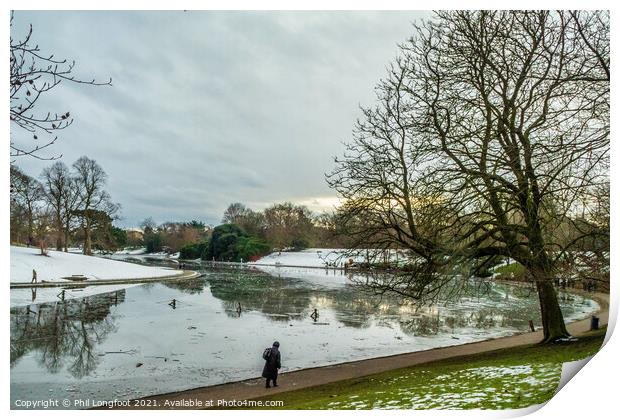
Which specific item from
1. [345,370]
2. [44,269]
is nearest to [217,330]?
[345,370]

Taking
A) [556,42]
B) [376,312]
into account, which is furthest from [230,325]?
[556,42]

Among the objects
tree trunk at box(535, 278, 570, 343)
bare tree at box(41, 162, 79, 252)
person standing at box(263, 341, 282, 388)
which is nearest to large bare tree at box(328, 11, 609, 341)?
tree trunk at box(535, 278, 570, 343)

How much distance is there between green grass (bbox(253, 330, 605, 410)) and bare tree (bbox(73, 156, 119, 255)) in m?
4.16

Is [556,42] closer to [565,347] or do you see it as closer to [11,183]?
[565,347]

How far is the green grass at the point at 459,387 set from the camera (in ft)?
15.9

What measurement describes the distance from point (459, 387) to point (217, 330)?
5.34 m

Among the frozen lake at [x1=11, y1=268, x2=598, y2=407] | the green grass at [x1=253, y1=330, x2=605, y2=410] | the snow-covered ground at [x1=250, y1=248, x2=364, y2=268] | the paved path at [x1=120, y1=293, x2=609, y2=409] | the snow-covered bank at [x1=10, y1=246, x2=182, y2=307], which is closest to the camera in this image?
the green grass at [x1=253, y1=330, x2=605, y2=410]

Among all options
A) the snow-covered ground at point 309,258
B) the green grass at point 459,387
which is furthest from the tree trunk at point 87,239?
the green grass at point 459,387

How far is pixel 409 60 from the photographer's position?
7.26 m

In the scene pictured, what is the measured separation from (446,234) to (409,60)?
3207 mm

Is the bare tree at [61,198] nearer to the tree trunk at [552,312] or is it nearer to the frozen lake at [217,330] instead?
the frozen lake at [217,330]

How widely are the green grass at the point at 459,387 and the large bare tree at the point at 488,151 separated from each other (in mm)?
1426

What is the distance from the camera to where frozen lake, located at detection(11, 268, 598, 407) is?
619 centimetres

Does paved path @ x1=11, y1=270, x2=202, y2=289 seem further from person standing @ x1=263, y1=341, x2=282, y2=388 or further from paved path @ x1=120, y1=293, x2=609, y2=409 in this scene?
person standing @ x1=263, y1=341, x2=282, y2=388
